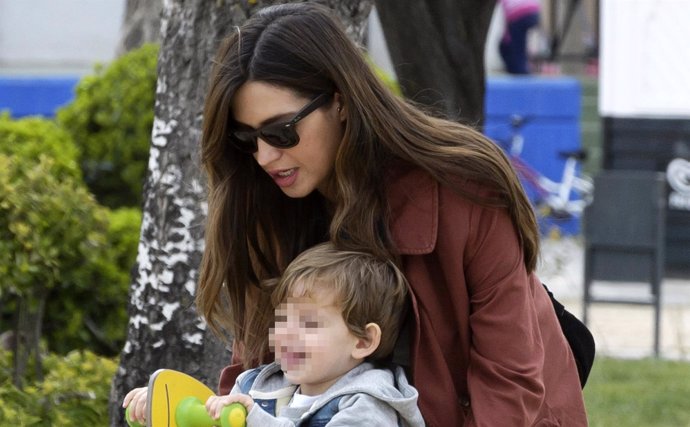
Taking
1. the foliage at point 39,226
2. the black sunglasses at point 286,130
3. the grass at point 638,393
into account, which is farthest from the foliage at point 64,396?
the grass at point 638,393

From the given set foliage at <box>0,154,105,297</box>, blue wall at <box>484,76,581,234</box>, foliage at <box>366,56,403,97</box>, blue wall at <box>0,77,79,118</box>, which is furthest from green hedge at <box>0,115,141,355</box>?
blue wall at <box>484,76,581,234</box>

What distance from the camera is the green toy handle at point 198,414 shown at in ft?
7.16

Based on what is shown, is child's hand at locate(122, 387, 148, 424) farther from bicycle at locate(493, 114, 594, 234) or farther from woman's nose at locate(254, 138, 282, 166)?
bicycle at locate(493, 114, 594, 234)

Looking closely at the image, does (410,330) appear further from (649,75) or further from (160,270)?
(649,75)

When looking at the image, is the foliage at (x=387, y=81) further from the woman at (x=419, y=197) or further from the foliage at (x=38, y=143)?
the foliage at (x=38, y=143)

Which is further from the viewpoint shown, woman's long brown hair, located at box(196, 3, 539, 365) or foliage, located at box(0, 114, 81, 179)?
foliage, located at box(0, 114, 81, 179)

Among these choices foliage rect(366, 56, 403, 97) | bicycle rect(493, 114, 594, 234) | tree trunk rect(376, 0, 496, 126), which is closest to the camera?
foliage rect(366, 56, 403, 97)

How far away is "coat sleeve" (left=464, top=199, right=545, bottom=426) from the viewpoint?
2.29 metres

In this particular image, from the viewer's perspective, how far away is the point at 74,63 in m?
18.4

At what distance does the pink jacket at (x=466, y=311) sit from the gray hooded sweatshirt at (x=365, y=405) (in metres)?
0.06

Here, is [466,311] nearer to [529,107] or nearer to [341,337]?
[341,337]

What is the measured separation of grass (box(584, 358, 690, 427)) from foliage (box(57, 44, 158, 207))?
250 cm

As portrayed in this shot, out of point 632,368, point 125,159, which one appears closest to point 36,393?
point 125,159

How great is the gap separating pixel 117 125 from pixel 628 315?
3.99 metres
